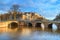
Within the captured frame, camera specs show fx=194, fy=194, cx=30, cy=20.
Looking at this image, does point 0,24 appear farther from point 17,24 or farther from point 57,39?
point 57,39

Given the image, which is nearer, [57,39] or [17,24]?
[57,39]

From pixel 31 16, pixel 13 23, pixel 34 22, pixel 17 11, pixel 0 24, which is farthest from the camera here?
pixel 31 16

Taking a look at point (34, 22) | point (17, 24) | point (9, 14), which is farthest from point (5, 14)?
point (34, 22)

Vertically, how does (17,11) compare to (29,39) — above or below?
above

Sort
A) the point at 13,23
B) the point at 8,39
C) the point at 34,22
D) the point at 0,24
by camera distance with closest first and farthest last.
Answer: the point at 8,39 → the point at 0,24 → the point at 34,22 → the point at 13,23

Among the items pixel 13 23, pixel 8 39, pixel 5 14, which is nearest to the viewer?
pixel 8 39

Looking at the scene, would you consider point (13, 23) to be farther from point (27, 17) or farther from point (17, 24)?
point (27, 17)

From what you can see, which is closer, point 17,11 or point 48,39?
point 48,39

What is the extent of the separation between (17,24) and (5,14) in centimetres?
651

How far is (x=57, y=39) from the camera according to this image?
53.1ft

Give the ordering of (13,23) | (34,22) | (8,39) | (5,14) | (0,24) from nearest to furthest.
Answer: (8,39) → (0,24) → (34,22) → (13,23) → (5,14)

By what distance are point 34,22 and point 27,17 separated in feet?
45.2

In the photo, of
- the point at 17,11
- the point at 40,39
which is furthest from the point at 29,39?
the point at 17,11

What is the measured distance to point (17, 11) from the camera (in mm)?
37000
